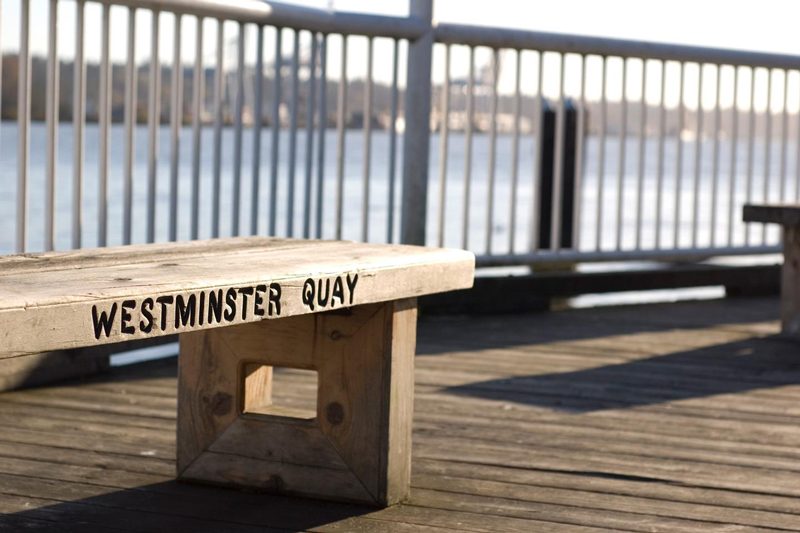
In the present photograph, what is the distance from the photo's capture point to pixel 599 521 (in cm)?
280

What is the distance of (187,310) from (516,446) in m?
1.47

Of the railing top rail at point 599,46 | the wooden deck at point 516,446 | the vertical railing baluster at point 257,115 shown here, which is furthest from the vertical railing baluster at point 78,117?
the railing top rail at point 599,46

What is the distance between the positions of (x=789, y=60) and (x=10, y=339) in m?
5.07

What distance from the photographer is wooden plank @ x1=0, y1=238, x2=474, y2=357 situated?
193 centimetres

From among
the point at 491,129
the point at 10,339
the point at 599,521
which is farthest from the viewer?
the point at 491,129

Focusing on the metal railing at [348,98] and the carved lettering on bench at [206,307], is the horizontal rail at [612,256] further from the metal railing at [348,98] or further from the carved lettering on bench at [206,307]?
the carved lettering on bench at [206,307]

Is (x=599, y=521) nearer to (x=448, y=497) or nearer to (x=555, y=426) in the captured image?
(x=448, y=497)

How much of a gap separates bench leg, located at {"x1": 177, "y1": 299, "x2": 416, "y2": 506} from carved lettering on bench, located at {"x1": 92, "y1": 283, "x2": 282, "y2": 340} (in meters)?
0.51

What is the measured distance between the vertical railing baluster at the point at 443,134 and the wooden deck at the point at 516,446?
0.58 metres

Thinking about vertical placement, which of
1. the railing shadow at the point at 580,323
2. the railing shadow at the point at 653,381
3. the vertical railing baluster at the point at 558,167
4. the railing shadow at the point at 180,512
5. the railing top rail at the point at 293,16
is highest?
the railing top rail at the point at 293,16

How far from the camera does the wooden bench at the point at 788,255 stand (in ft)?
16.7

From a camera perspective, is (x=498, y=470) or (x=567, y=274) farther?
(x=567, y=274)

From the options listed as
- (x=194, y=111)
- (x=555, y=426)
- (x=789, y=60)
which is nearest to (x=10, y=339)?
(x=555, y=426)

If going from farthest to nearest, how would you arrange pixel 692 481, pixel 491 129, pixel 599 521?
pixel 491 129 → pixel 692 481 → pixel 599 521
